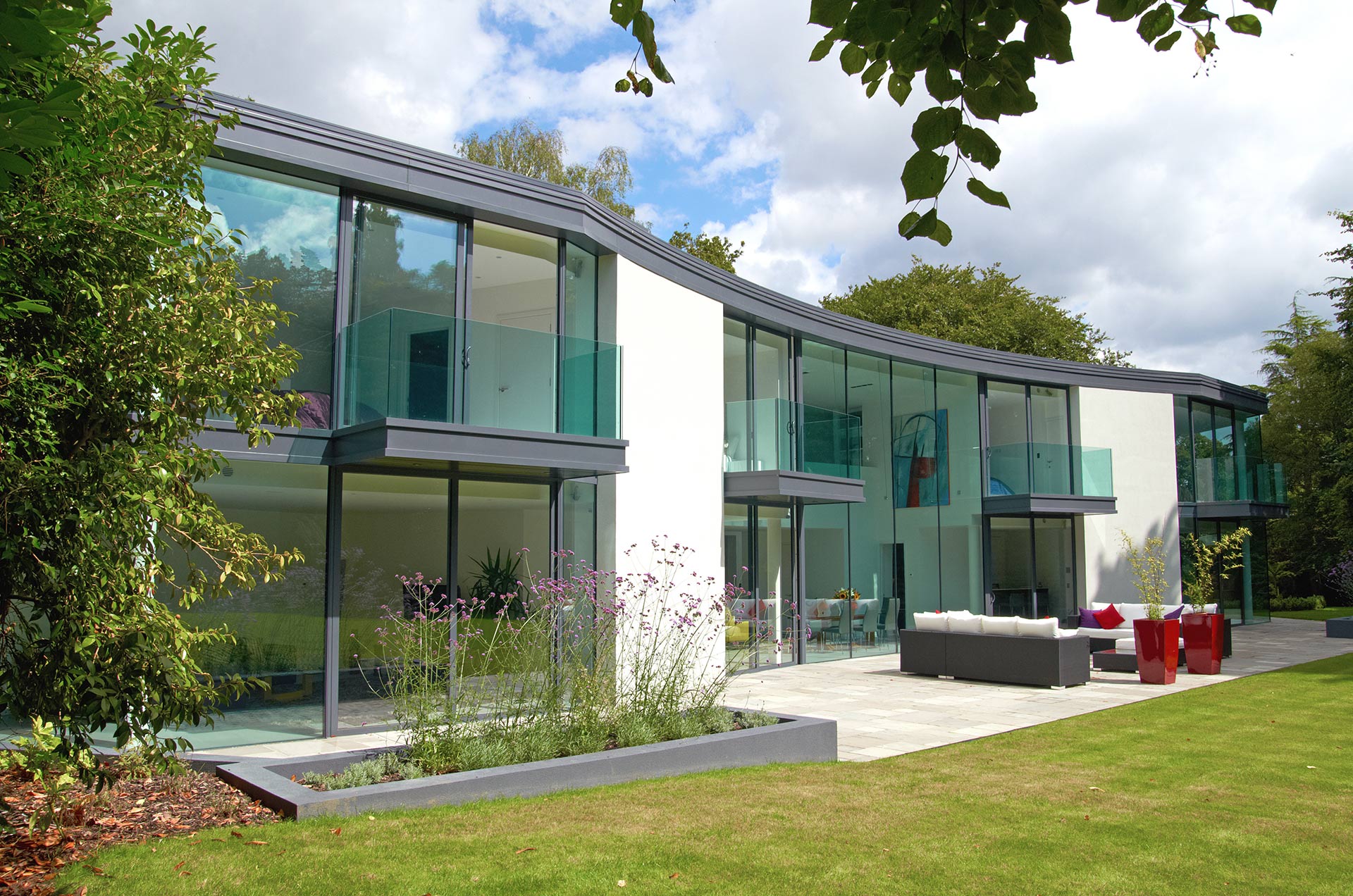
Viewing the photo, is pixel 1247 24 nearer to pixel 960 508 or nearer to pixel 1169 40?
pixel 1169 40

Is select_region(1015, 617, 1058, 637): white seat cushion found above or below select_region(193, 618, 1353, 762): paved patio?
above

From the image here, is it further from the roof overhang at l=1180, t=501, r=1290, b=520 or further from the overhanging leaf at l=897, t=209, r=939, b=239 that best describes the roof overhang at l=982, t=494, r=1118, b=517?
the overhanging leaf at l=897, t=209, r=939, b=239

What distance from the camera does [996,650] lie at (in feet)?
44.3

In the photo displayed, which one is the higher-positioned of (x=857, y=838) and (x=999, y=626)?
(x=999, y=626)

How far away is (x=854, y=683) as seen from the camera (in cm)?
1352

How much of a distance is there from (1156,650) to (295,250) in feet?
38.3

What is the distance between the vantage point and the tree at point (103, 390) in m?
4.09

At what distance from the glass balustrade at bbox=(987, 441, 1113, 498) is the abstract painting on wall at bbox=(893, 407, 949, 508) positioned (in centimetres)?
119

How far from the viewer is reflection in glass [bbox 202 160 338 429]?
9.04 metres

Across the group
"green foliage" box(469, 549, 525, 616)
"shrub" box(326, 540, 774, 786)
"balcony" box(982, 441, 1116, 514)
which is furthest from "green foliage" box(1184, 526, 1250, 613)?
"shrub" box(326, 540, 774, 786)

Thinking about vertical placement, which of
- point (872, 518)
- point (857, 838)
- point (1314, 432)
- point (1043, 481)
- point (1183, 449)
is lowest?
point (857, 838)

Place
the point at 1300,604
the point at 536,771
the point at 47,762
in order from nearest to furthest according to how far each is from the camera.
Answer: the point at 47,762, the point at 536,771, the point at 1300,604

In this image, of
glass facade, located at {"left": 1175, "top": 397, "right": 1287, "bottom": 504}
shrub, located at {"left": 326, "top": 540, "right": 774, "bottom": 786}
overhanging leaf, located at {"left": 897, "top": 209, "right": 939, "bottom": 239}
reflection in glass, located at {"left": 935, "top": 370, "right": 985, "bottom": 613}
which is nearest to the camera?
overhanging leaf, located at {"left": 897, "top": 209, "right": 939, "bottom": 239}

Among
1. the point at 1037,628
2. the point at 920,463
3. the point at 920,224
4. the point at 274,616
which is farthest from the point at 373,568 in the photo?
the point at 920,463
